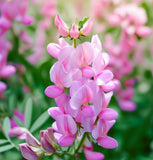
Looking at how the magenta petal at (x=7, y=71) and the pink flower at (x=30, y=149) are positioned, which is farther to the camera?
the magenta petal at (x=7, y=71)

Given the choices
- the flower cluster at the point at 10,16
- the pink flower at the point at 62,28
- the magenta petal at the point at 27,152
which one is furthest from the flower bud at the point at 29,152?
the flower cluster at the point at 10,16

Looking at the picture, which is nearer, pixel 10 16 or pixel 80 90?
pixel 80 90

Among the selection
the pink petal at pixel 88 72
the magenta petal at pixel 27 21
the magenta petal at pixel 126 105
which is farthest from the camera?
the magenta petal at pixel 126 105

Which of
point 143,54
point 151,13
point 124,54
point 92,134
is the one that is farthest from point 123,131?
point 92,134

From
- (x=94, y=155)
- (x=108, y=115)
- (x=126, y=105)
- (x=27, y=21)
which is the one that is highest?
(x=27, y=21)

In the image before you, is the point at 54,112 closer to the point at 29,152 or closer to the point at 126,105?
the point at 29,152

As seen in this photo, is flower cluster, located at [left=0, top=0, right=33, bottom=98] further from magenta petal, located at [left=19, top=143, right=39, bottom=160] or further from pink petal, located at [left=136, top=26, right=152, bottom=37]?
magenta petal, located at [left=19, top=143, right=39, bottom=160]

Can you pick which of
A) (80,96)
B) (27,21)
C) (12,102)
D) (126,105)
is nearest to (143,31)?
(126,105)

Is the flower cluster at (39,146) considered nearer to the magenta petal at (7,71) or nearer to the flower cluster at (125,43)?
the magenta petal at (7,71)

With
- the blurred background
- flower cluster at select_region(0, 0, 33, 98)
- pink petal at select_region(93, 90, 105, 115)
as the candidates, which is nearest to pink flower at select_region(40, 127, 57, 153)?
pink petal at select_region(93, 90, 105, 115)
